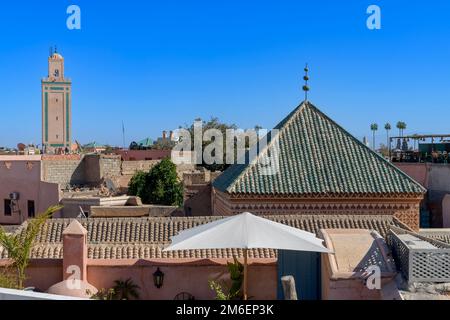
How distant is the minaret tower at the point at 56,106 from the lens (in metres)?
51.6

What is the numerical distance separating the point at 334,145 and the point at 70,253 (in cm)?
837

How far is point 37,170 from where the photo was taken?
29.0 metres

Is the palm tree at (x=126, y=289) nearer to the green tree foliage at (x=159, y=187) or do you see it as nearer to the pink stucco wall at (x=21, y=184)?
the pink stucco wall at (x=21, y=184)

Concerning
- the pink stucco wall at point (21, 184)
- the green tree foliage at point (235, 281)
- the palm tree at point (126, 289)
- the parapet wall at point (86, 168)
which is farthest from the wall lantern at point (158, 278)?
the parapet wall at point (86, 168)

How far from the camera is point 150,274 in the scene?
8.90m

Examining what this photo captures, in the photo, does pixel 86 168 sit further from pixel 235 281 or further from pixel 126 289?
pixel 235 281

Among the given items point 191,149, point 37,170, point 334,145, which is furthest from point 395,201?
point 191,149

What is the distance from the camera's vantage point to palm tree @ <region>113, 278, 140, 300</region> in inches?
344

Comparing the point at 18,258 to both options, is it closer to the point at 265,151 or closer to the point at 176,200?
the point at 265,151

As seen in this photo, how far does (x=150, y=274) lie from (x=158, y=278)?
16 cm

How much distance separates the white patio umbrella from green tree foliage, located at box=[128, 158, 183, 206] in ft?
72.3

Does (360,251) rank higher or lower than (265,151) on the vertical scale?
lower

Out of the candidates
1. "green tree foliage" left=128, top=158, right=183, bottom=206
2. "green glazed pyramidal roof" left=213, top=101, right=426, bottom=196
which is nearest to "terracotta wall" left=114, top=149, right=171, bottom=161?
"green tree foliage" left=128, top=158, right=183, bottom=206

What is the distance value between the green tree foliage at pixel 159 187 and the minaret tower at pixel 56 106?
22.9m
